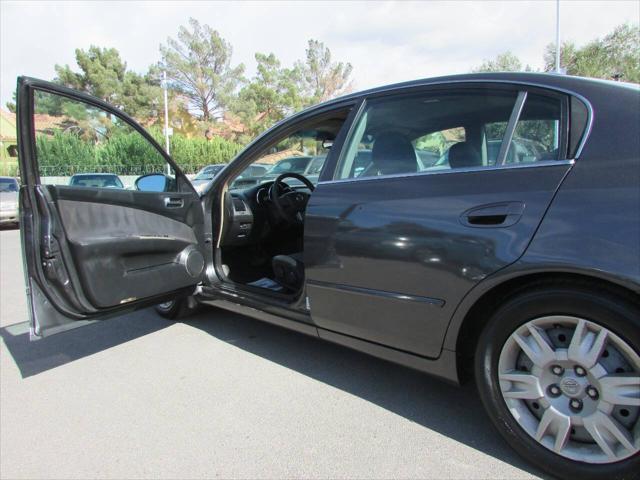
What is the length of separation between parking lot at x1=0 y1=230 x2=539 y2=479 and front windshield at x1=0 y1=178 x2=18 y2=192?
10099 millimetres

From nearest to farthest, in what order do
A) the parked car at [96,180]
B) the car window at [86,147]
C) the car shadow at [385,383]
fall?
the car shadow at [385,383] → the car window at [86,147] → the parked car at [96,180]

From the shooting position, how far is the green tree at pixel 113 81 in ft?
98.1

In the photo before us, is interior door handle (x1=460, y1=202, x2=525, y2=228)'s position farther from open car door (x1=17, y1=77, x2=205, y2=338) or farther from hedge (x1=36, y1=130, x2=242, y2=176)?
hedge (x1=36, y1=130, x2=242, y2=176)

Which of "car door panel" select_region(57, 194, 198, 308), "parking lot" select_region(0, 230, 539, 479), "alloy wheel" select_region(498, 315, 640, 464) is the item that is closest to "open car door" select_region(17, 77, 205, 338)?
"car door panel" select_region(57, 194, 198, 308)

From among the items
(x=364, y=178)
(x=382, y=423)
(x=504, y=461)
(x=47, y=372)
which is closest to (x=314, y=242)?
(x=364, y=178)

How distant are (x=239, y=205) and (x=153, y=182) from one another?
2.52ft

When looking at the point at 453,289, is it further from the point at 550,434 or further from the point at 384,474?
the point at 384,474

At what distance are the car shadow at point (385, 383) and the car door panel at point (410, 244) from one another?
0.48 m

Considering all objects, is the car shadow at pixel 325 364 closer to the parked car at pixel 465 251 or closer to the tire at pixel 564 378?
the tire at pixel 564 378

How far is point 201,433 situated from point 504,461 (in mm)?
1494

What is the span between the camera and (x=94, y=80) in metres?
29.9

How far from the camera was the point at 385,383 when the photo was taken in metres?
2.66

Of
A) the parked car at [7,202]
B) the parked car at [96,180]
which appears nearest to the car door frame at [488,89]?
the parked car at [96,180]

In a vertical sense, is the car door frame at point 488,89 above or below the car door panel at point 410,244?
above
